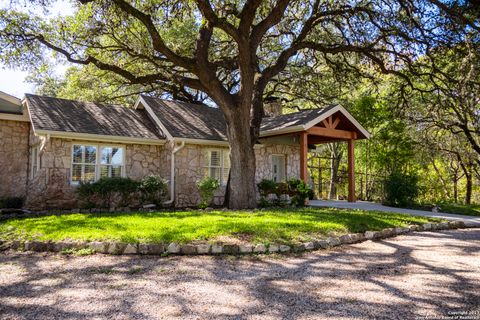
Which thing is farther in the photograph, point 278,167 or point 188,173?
point 278,167

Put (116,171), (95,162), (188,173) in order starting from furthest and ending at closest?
(188,173) → (116,171) → (95,162)

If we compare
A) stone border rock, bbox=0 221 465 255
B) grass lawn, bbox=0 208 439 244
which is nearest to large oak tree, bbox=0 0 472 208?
grass lawn, bbox=0 208 439 244

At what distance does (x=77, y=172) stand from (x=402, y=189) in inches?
480

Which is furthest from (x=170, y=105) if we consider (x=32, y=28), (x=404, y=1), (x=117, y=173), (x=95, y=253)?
(x=95, y=253)

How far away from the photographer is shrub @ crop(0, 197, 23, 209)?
1302 centimetres

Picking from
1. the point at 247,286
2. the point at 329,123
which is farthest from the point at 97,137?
the point at 247,286

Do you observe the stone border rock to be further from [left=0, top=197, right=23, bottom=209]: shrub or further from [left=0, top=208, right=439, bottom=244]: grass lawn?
[left=0, top=197, right=23, bottom=209]: shrub

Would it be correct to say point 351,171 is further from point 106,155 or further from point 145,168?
point 106,155

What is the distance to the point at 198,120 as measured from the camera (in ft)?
54.6

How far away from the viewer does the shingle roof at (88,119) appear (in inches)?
524

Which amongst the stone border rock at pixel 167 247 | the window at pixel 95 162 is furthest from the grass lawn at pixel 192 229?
the window at pixel 95 162

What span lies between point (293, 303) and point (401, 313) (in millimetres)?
1065

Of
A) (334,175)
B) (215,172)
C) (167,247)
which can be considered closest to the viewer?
(167,247)

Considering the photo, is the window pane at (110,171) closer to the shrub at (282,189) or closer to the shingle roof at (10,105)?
the shingle roof at (10,105)
